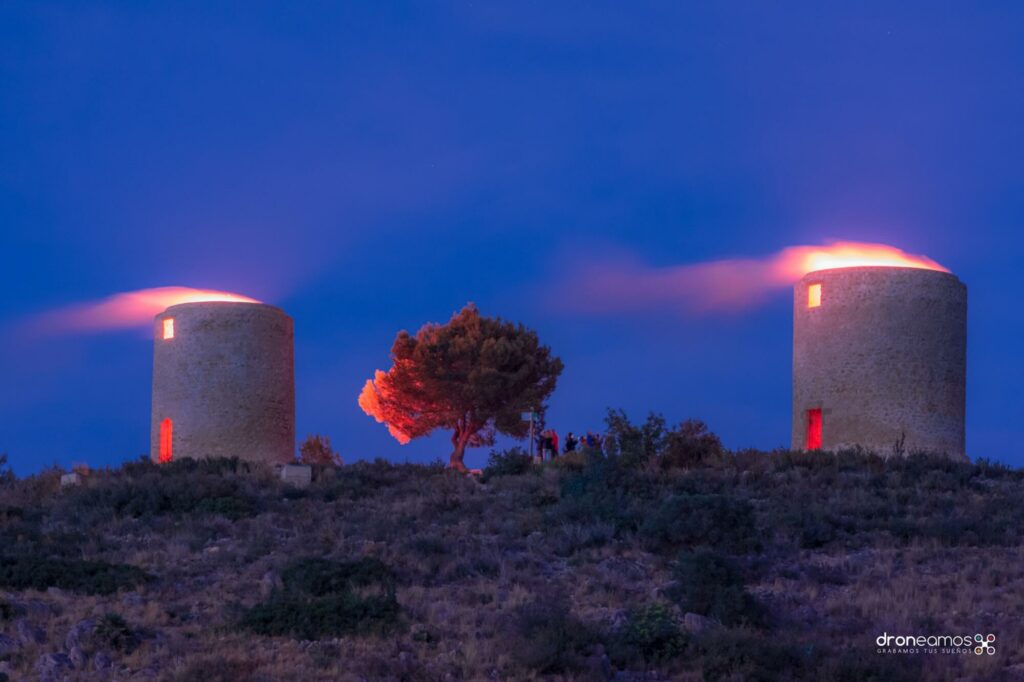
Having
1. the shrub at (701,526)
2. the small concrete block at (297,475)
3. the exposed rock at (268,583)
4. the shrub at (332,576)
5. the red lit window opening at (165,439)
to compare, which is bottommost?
the exposed rock at (268,583)

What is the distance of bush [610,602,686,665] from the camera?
10602mm

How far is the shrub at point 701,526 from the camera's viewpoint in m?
15.3

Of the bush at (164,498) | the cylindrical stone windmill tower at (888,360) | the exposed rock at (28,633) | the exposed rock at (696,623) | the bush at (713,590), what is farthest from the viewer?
the cylindrical stone windmill tower at (888,360)

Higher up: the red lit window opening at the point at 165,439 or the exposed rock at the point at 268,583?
the red lit window opening at the point at 165,439

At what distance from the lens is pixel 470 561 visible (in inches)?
566

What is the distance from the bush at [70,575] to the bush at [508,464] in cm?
966

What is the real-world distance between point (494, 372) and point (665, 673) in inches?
998

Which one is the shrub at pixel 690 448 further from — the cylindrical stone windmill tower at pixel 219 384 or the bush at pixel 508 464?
the cylindrical stone windmill tower at pixel 219 384

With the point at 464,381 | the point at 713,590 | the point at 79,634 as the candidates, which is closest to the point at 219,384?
the point at 464,381

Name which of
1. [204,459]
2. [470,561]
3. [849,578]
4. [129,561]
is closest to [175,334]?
[204,459]

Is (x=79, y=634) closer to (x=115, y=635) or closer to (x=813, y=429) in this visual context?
(x=115, y=635)

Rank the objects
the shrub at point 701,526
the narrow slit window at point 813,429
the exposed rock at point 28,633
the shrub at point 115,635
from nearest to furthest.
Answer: the shrub at point 115,635
the exposed rock at point 28,633
the shrub at point 701,526
the narrow slit window at point 813,429
